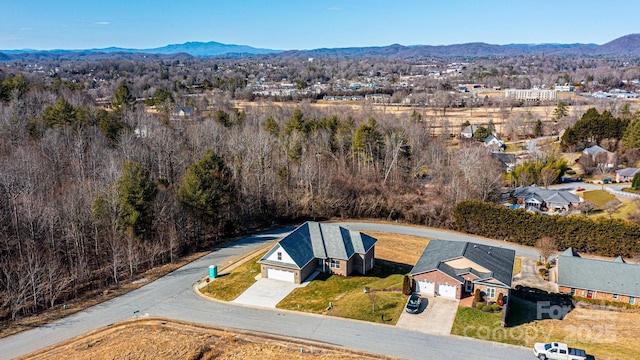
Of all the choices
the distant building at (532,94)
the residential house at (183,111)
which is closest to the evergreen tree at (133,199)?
the residential house at (183,111)

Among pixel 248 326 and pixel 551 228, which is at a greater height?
pixel 551 228

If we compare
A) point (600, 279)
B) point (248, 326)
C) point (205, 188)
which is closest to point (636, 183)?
point (600, 279)

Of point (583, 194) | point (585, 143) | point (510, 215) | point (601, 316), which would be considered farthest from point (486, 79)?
point (601, 316)

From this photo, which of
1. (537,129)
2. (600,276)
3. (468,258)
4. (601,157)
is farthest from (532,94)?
(468,258)

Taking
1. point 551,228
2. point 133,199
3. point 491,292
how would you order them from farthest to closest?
point 551,228 < point 133,199 < point 491,292

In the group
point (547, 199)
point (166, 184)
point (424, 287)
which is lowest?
point (424, 287)

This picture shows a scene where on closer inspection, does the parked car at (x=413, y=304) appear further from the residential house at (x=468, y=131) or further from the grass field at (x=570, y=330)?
the residential house at (x=468, y=131)

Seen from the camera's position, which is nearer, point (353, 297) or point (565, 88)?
point (353, 297)

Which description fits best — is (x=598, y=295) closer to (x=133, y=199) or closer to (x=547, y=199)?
(x=547, y=199)

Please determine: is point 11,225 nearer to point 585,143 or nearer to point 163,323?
point 163,323

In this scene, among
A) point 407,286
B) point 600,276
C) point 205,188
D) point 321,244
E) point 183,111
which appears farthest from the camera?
point 183,111
